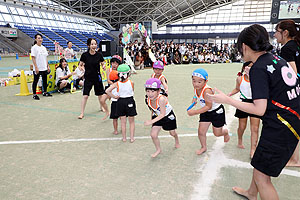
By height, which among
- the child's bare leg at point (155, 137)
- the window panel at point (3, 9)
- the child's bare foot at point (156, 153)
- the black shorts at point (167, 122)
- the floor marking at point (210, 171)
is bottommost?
the floor marking at point (210, 171)

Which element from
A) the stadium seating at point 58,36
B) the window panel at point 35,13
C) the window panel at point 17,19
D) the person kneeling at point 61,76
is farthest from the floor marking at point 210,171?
the window panel at point 35,13

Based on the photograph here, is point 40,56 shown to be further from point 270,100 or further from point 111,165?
point 270,100

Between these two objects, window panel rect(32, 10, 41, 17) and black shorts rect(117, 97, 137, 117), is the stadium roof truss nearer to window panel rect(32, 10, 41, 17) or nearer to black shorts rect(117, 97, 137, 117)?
window panel rect(32, 10, 41, 17)

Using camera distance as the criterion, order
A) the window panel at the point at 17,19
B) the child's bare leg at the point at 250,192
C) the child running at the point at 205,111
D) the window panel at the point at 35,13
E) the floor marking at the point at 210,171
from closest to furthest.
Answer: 1. the child's bare leg at the point at 250,192
2. the floor marking at the point at 210,171
3. the child running at the point at 205,111
4. the window panel at the point at 17,19
5. the window panel at the point at 35,13

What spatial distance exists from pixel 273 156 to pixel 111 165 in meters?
2.06

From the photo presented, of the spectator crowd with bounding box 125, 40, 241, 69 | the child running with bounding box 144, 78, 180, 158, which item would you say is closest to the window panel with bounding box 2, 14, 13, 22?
the spectator crowd with bounding box 125, 40, 241, 69

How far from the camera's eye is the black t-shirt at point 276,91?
5.54 feet

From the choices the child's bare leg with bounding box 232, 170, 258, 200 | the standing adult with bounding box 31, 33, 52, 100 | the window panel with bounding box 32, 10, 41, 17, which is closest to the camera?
the child's bare leg with bounding box 232, 170, 258, 200

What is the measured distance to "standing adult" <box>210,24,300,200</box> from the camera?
1.69 metres

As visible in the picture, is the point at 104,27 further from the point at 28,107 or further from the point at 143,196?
the point at 143,196

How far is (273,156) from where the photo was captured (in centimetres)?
178

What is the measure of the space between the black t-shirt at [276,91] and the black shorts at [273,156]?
52 mm

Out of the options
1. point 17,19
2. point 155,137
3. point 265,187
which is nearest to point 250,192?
point 265,187

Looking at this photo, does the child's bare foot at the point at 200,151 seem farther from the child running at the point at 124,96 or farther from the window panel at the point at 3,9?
the window panel at the point at 3,9
